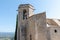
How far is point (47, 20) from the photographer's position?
1877 cm

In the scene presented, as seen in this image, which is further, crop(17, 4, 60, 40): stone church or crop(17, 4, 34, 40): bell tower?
crop(17, 4, 34, 40): bell tower

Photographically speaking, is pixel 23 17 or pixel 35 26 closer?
pixel 35 26

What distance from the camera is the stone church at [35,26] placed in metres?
17.4

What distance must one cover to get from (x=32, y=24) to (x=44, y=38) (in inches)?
129

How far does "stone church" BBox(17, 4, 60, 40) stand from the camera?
1739 centimetres

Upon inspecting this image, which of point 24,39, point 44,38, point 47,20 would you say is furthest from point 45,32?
point 24,39

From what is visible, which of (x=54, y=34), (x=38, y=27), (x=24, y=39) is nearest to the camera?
(x=54, y=34)

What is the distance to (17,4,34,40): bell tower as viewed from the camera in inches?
872

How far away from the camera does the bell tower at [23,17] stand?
22.1m

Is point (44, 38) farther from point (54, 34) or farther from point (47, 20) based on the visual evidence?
point (47, 20)

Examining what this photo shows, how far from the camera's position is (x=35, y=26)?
19.1 metres

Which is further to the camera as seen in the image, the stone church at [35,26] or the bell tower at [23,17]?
the bell tower at [23,17]

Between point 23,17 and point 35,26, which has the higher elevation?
point 23,17

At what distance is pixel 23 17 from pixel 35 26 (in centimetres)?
457
